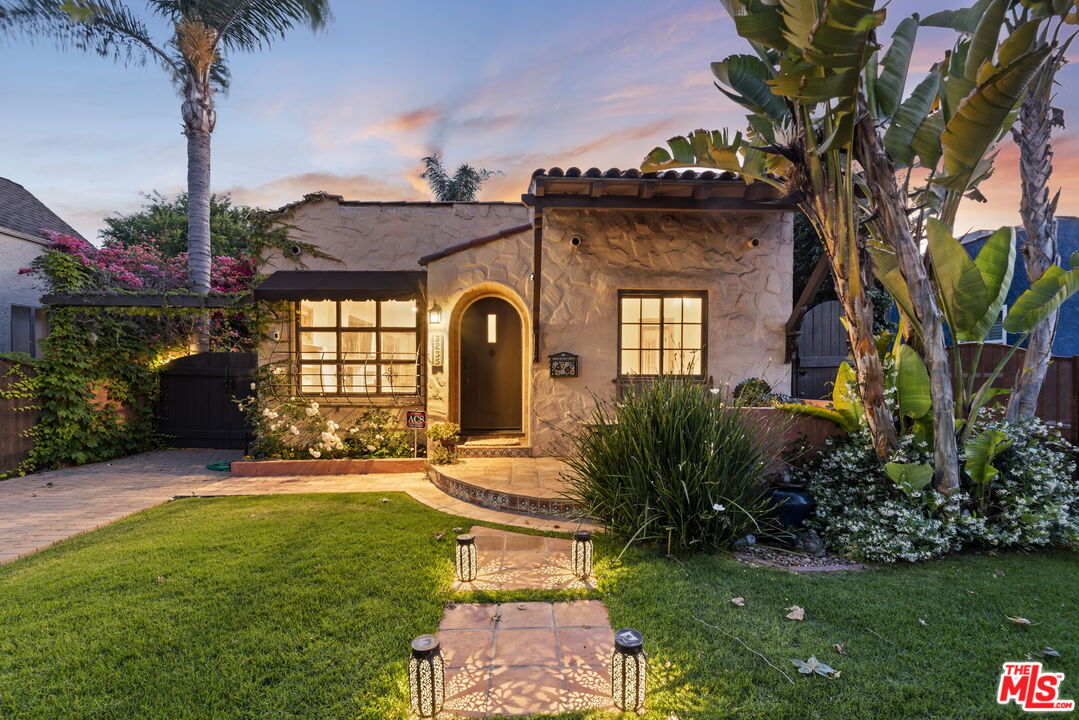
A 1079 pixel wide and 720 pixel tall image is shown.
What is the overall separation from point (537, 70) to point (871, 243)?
24.1 ft

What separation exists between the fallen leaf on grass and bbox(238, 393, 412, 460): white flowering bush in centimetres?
667

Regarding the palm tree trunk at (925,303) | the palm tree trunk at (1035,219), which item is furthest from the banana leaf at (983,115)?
the palm tree trunk at (1035,219)

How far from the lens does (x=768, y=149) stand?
14.9 ft

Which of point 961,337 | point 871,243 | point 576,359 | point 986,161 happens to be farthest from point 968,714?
point 576,359

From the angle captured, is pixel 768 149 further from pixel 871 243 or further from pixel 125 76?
pixel 125 76

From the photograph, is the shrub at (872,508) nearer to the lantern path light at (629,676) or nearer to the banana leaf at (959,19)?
the lantern path light at (629,676)

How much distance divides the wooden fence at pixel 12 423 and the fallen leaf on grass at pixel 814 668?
36.2 feet

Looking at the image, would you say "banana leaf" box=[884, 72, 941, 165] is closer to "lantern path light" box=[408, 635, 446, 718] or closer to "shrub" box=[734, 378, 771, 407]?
"shrub" box=[734, 378, 771, 407]

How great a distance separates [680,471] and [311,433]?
670cm

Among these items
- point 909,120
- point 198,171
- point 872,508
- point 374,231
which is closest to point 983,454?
point 872,508

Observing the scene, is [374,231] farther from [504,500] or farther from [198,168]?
[504,500]

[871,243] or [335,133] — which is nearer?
[871,243]

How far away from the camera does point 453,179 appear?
23.3 m

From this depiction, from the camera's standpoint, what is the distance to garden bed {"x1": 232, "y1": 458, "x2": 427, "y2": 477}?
7.45 m
